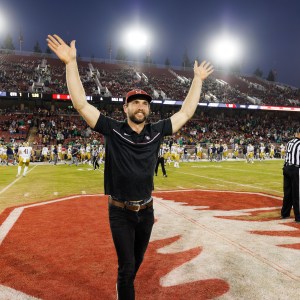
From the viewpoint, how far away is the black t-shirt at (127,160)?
10.00ft

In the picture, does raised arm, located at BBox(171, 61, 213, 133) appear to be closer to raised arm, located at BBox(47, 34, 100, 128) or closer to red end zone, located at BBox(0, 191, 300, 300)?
raised arm, located at BBox(47, 34, 100, 128)

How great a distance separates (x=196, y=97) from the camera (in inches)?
143

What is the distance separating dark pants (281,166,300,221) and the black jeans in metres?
4.94

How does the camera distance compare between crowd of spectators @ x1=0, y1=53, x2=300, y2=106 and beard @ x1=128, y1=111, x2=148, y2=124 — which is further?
crowd of spectators @ x1=0, y1=53, x2=300, y2=106

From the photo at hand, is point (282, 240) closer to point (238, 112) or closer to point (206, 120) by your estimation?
point (206, 120)

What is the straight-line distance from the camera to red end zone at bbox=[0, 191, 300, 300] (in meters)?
3.70

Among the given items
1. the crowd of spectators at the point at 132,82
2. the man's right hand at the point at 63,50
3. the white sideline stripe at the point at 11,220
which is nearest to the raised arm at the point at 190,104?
the man's right hand at the point at 63,50

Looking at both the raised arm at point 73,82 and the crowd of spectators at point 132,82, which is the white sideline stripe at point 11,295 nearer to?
the raised arm at point 73,82

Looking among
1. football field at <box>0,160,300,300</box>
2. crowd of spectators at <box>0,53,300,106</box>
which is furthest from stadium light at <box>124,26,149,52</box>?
football field at <box>0,160,300,300</box>

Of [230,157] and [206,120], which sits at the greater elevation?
[206,120]

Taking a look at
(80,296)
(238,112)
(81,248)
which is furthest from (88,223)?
(238,112)

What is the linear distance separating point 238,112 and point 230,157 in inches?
778

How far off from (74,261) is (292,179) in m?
4.90

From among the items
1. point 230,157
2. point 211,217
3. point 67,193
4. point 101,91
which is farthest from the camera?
point 101,91
